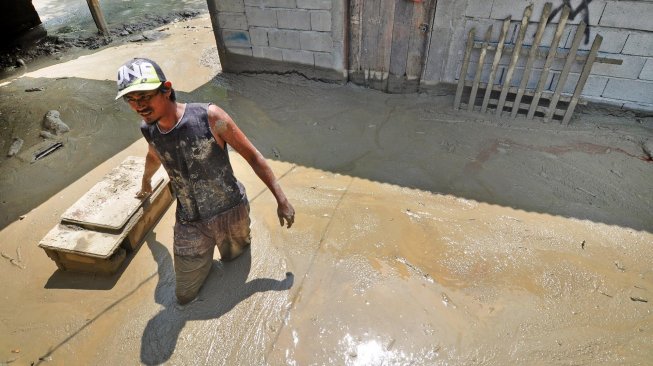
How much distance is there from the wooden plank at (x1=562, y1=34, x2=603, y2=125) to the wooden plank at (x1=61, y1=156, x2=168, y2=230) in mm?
5378

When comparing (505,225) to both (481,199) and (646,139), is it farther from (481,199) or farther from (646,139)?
(646,139)

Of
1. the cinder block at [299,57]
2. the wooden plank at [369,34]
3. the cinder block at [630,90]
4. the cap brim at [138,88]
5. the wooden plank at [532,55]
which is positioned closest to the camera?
the cap brim at [138,88]

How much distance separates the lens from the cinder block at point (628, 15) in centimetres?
436

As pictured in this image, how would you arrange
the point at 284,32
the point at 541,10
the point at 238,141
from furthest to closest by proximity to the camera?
the point at 284,32, the point at 541,10, the point at 238,141

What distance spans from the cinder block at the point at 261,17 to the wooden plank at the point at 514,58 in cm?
383

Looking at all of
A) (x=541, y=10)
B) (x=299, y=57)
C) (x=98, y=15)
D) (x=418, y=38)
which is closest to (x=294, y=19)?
(x=299, y=57)

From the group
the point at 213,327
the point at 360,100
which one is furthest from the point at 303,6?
the point at 213,327

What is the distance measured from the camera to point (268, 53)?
21.9 ft

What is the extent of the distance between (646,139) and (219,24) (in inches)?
274

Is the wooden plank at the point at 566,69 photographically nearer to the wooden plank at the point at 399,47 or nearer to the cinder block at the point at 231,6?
the wooden plank at the point at 399,47

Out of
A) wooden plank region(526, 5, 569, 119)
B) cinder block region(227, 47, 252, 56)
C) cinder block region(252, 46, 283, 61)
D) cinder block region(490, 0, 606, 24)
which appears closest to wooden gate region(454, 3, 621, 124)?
wooden plank region(526, 5, 569, 119)

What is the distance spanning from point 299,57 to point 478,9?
3.00m

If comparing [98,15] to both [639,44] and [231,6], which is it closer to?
[231,6]

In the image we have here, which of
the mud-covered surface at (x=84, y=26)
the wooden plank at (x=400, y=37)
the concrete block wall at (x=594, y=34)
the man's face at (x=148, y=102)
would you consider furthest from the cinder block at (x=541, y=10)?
the mud-covered surface at (x=84, y=26)
